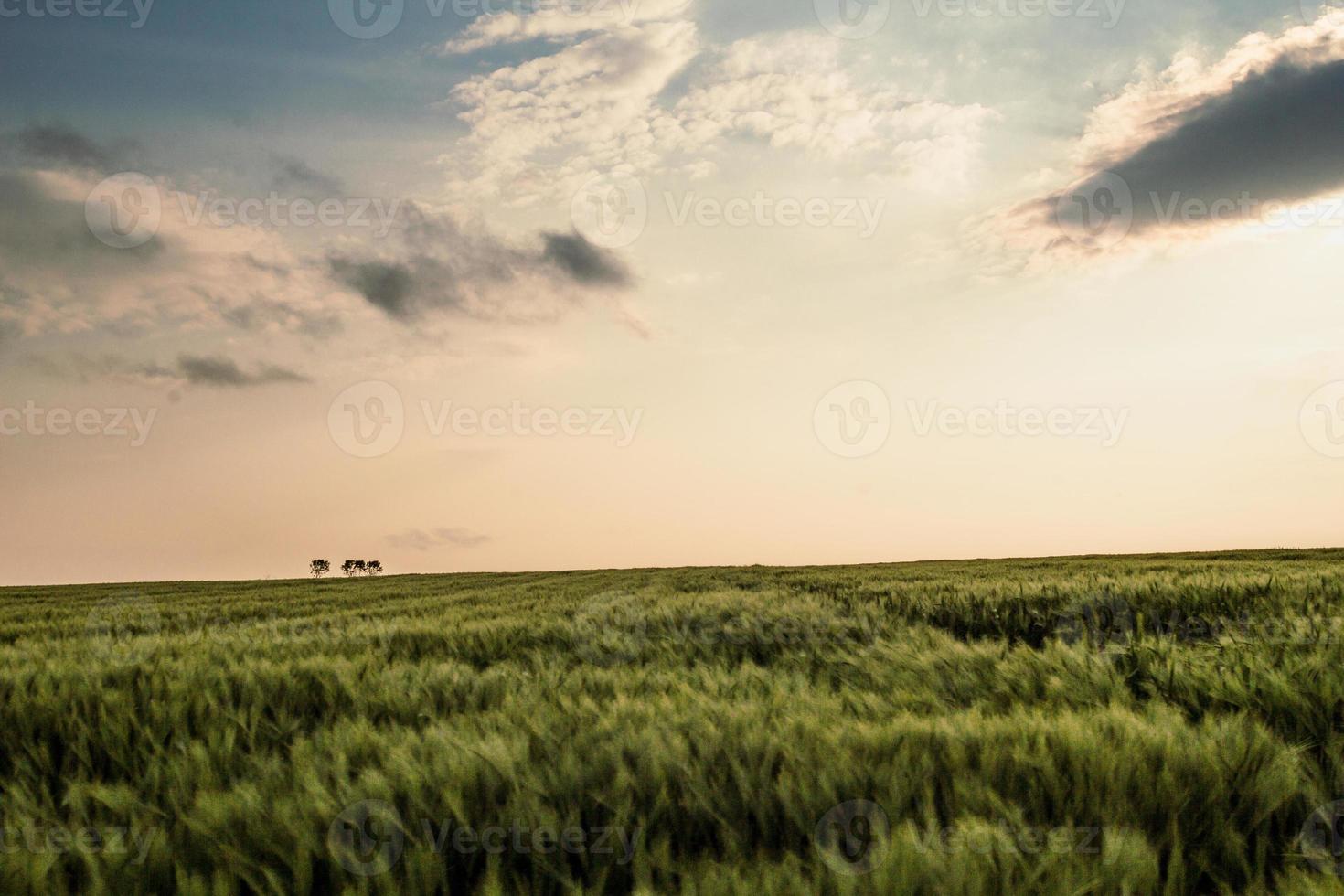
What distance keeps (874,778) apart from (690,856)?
1.56ft

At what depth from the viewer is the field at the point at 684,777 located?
135 cm

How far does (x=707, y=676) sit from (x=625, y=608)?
3567mm

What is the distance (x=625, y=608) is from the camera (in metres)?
6.49

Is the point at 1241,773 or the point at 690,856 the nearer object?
the point at 690,856

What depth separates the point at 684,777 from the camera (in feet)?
5.56

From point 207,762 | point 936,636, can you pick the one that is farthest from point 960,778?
point 936,636

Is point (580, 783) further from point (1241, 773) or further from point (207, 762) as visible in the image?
point (1241, 773)

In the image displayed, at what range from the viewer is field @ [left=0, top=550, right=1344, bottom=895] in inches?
53.1

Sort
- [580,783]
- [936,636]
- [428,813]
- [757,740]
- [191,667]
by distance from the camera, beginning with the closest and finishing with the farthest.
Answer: [428,813], [580,783], [757,740], [191,667], [936,636]

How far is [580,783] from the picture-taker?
1680 mm

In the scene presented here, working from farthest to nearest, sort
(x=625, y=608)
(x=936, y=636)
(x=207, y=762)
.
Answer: (x=625, y=608), (x=936, y=636), (x=207, y=762)

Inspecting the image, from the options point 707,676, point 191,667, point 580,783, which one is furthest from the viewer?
point 191,667

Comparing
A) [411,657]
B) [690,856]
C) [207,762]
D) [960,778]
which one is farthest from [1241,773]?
[411,657]

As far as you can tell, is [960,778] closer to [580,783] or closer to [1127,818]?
[1127,818]
